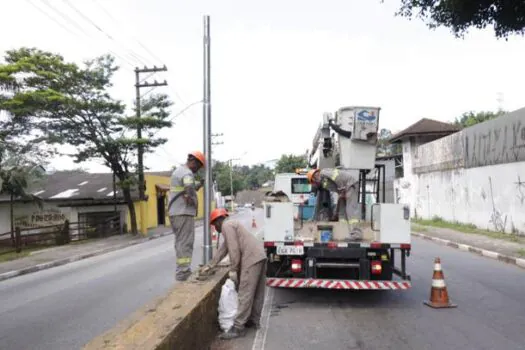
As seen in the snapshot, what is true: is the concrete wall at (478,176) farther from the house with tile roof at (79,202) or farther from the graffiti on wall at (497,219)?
the house with tile roof at (79,202)

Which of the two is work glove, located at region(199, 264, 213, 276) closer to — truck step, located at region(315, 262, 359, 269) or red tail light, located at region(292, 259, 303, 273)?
red tail light, located at region(292, 259, 303, 273)

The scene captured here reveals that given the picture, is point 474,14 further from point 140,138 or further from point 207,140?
point 140,138

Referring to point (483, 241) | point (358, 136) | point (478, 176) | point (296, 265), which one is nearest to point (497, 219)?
point (478, 176)

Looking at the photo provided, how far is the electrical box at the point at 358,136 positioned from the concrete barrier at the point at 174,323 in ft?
10.6

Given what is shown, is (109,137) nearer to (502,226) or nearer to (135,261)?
(135,261)

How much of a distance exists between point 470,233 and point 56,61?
1834cm

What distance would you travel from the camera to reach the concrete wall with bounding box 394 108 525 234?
17828mm

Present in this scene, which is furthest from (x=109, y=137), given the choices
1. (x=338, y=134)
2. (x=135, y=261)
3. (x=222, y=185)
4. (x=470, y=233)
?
(x=222, y=185)

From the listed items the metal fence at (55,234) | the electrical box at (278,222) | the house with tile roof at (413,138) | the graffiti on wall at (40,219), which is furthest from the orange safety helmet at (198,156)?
the house with tile roof at (413,138)

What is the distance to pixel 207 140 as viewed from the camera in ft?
25.5

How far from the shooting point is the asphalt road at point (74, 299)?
664 cm

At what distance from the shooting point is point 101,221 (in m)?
28.2

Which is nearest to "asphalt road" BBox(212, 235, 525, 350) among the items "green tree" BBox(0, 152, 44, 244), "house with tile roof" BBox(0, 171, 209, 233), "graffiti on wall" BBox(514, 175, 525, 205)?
"graffiti on wall" BBox(514, 175, 525, 205)

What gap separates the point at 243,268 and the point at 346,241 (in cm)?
245
